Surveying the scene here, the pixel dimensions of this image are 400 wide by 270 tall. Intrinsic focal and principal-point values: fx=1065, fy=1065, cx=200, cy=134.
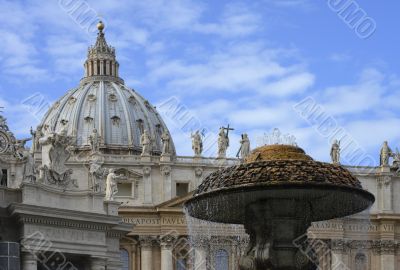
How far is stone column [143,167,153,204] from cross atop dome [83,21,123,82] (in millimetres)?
46417

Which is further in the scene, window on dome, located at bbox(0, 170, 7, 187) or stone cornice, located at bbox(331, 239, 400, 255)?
stone cornice, located at bbox(331, 239, 400, 255)

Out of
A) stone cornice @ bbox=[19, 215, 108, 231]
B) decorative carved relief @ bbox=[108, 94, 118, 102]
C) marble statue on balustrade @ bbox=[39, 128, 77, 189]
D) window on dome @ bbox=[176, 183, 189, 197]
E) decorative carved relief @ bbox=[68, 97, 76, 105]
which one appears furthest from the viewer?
decorative carved relief @ bbox=[68, 97, 76, 105]

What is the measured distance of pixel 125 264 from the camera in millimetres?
68875

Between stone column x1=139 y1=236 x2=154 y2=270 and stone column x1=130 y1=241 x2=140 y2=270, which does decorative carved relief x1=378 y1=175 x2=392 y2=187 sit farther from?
stone column x1=130 y1=241 x2=140 y2=270

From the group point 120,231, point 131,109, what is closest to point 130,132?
point 131,109

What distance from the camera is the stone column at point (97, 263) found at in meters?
38.8

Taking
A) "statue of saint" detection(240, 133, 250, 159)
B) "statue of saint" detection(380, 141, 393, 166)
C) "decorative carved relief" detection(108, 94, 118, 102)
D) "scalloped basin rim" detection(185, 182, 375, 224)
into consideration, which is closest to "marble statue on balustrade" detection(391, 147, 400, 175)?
"statue of saint" detection(380, 141, 393, 166)

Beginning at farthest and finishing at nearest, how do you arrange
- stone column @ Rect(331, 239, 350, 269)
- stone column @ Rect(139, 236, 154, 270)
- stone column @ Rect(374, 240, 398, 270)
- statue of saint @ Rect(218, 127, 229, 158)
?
1. stone column @ Rect(374, 240, 398, 270)
2. statue of saint @ Rect(218, 127, 229, 158)
3. stone column @ Rect(331, 239, 350, 269)
4. stone column @ Rect(139, 236, 154, 270)

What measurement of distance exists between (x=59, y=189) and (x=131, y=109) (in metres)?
70.6

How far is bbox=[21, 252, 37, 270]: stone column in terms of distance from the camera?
36094mm

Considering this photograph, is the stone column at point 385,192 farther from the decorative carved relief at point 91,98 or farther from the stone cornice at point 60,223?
the decorative carved relief at point 91,98

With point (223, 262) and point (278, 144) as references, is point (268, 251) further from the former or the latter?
point (223, 262)

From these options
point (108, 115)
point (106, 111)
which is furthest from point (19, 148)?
point (106, 111)

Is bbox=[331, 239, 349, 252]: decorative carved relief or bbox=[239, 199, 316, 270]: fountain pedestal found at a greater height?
bbox=[331, 239, 349, 252]: decorative carved relief
